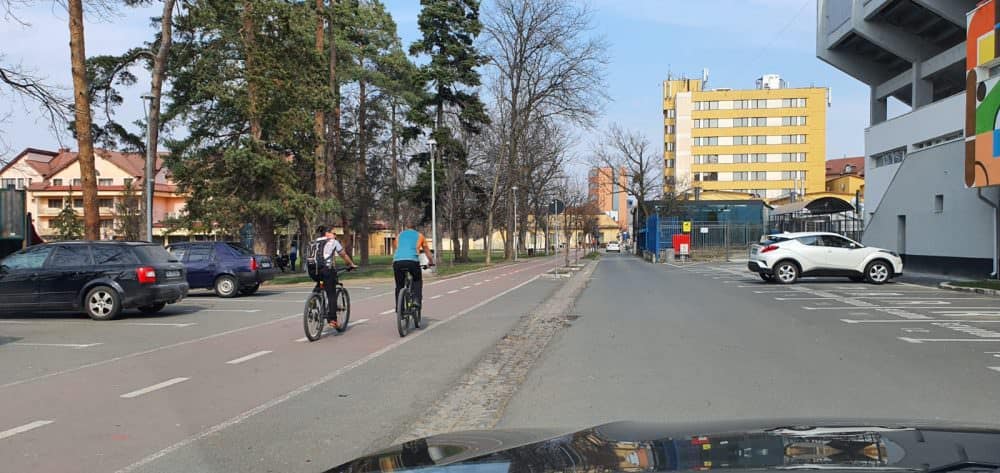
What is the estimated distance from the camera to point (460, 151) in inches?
1690

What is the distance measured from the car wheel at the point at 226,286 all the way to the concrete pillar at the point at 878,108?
37.2 m

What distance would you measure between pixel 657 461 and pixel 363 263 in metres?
46.6

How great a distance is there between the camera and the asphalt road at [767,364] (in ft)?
20.7

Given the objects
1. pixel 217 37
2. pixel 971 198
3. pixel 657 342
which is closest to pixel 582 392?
pixel 657 342

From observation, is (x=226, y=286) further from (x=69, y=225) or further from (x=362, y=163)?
(x=69, y=225)

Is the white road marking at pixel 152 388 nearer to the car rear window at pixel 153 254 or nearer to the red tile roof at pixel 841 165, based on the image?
the car rear window at pixel 153 254

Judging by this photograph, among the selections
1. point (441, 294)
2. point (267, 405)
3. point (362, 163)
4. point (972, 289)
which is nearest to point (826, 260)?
point (972, 289)

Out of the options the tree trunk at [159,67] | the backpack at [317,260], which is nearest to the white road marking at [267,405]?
the backpack at [317,260]

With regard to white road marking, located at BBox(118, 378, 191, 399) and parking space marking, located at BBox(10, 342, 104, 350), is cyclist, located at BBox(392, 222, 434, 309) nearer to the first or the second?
white road marking, located at BBox(118, 378, 191, 399)

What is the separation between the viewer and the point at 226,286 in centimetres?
2041

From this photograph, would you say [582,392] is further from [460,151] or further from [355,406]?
[460,151]

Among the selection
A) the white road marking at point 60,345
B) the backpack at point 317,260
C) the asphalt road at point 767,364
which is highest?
the backpack at point 317,260

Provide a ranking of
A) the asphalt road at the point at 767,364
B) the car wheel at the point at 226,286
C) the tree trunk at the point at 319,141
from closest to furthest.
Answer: the asphalt road at the point at 767,364 → the car wheel at the point at 226,286 → the tree trunk at the point at 319,141

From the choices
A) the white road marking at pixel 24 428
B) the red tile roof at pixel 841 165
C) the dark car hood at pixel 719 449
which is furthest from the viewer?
the red tile roof at pixel 841 165
